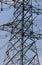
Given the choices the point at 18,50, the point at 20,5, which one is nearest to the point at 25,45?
the point at 18,50

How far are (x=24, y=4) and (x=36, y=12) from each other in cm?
46

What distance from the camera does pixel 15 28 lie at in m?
15.3

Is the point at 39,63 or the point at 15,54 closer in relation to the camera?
the point at 15,54

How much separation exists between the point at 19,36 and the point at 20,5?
0.99 m

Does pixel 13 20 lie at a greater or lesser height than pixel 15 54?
greater

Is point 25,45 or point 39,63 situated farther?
point 39,63

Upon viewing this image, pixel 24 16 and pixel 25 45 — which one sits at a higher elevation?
pixel 24 16

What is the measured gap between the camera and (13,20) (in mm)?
15609

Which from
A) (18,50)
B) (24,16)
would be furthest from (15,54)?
(24,16)

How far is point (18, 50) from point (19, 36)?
476 millimetres

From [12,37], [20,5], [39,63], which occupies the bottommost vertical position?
[39,63]

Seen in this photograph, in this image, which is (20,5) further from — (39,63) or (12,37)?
(39,63)

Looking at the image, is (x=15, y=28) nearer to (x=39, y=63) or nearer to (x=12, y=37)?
(x=12, y=37)

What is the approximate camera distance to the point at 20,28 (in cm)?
1516
